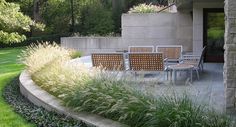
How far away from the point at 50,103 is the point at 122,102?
2.01m

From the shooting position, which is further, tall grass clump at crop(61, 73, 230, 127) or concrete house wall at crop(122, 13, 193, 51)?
concrete house wall at crop(122, 13, 193, 51)

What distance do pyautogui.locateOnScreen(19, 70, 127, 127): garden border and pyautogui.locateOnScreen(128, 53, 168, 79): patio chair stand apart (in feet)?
8.65

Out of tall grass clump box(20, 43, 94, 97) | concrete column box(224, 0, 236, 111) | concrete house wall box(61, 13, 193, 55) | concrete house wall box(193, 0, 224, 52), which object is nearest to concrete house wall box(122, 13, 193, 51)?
concrete house wall box(61, 13, 193, 55)

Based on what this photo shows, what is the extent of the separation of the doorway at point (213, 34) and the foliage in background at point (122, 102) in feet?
26.7

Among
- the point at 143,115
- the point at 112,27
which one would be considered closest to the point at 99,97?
the point at 143,115

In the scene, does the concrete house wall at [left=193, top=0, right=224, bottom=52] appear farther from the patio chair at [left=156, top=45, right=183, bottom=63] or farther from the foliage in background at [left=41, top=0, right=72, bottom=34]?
the foliage in background at [left=41, top=0, right=72, bottom=34]

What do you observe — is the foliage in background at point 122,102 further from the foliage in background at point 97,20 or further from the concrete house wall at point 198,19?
the foliage in background at point 97,20

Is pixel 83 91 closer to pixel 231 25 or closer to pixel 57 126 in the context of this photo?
pixel 57 126

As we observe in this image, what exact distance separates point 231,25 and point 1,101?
18.4 feet

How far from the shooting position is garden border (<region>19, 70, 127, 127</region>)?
651cm

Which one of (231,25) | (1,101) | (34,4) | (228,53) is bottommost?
(1,101)

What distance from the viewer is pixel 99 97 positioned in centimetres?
704

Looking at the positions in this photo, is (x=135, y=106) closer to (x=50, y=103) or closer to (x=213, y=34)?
(x=50, y=103)

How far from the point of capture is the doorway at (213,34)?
635 inches
